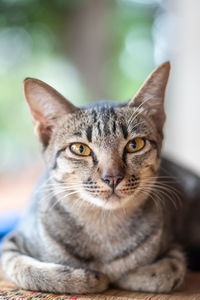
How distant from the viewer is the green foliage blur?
366 centimetres

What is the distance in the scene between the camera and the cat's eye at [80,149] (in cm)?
143

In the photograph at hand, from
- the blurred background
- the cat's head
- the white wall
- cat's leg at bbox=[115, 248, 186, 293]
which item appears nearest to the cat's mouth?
the cat's head

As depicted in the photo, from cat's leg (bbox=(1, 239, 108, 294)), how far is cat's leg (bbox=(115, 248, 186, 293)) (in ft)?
0.33

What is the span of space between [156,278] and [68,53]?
126 inches

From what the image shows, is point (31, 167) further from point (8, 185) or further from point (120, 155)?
point (120, 155)

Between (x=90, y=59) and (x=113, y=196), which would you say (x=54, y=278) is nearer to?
(x=113, y=196)

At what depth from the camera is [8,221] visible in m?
2.76

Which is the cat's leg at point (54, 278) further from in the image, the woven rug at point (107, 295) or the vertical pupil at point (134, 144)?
the vertical pupil at point (134, 144)

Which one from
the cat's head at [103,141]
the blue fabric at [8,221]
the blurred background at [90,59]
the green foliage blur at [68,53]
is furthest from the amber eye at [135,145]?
the green foliage blur at [68,53]

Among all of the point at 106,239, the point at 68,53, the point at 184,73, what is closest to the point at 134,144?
the point at 106,239

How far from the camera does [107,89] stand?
4324 mm

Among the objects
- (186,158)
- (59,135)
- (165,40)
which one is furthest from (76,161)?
(165,40)

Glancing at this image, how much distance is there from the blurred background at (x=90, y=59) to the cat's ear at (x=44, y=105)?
178cm

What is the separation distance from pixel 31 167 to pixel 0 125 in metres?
0.66
